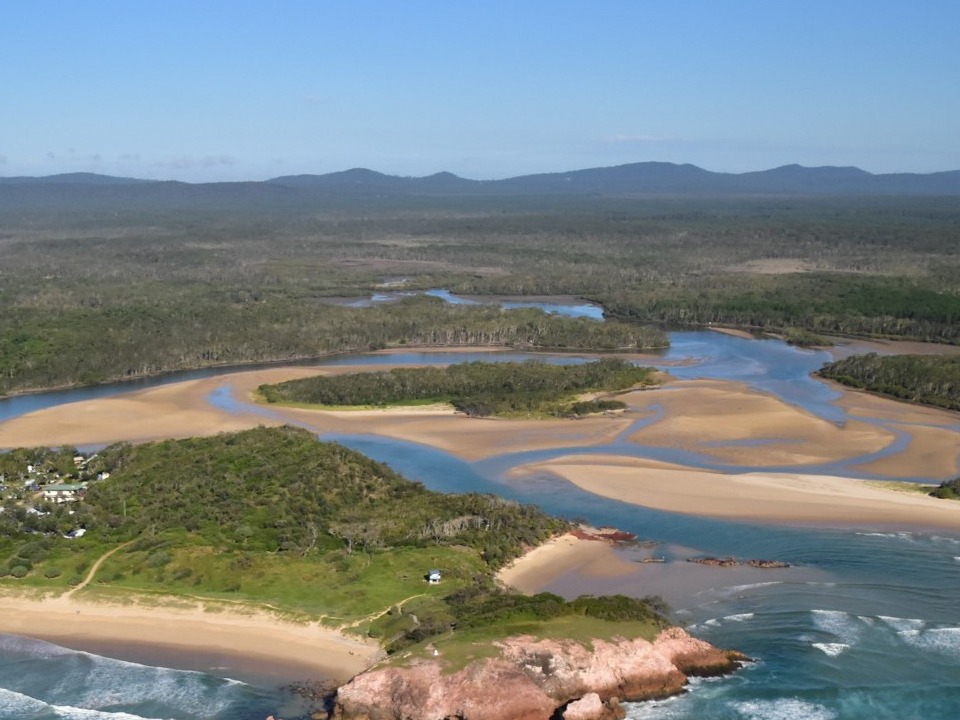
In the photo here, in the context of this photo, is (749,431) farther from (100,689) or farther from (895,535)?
(100,689)

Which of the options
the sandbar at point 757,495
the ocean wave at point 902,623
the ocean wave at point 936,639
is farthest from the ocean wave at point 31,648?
the sandbar at point 757,495

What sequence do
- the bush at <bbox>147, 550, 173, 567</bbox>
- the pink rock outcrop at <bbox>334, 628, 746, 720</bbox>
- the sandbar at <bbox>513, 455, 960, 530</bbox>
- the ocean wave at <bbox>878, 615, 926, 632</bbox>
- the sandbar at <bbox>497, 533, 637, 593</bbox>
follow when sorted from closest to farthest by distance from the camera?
the pink rock outcrop at <bbox>334, 628, 746, 720</bbox> < the ocean wave at <bbox>878, 615, 926, 632</bbox> < the bush at <bbox>147, 550, 173, 567</bbox> < the sandbar at <bbox>497, 533, 637, 593</bbox> < the sandbar at <bbox>513, 455, 960, 530</bbox>

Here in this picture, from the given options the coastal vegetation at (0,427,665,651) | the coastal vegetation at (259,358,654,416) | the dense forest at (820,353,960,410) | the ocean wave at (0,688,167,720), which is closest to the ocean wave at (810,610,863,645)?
the coastal vegetation at (0,427,665,651)

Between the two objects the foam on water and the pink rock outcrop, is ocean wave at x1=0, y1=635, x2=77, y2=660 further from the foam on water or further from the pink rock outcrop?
the pink rock outcrop

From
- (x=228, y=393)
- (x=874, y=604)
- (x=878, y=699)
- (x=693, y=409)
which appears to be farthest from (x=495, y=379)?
(x=878, y=699)

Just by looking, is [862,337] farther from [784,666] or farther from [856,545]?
[784,666]

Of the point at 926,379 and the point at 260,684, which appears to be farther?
the point at 926,379
